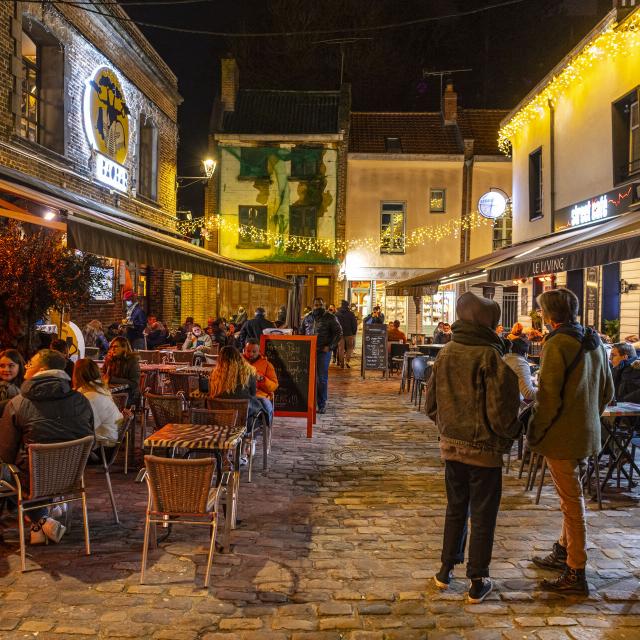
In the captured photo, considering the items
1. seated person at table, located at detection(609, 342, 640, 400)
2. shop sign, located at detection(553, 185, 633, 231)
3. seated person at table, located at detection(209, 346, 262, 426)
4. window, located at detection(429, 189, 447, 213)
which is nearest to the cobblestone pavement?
seated person at table, located at detection(209, 346, 262, 426)

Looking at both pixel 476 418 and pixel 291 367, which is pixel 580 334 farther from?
pixel 291 367

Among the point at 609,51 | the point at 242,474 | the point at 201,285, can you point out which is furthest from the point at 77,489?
the point at 201,285

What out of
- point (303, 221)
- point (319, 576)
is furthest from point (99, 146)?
point (303, 221)

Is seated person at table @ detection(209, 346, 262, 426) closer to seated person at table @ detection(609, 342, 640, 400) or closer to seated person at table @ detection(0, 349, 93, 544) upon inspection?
seated person at table @ detection(0, 349, 93, 544)

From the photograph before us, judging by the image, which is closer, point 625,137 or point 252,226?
point 625,137

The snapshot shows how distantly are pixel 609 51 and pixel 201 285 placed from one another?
672 inches

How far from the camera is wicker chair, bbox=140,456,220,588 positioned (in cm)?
374

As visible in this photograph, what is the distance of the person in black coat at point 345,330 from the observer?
16.1 m

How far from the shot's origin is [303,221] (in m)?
24.5

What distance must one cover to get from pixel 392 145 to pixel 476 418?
22948mm

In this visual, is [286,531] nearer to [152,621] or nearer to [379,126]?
[152,621]

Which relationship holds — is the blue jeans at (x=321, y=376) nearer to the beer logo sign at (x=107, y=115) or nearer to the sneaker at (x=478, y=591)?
the sneaker at (x=478, y=591)

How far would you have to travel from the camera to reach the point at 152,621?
3396mm

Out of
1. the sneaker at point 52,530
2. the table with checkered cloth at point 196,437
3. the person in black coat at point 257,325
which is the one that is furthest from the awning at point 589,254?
the sneaker at point 52,530
